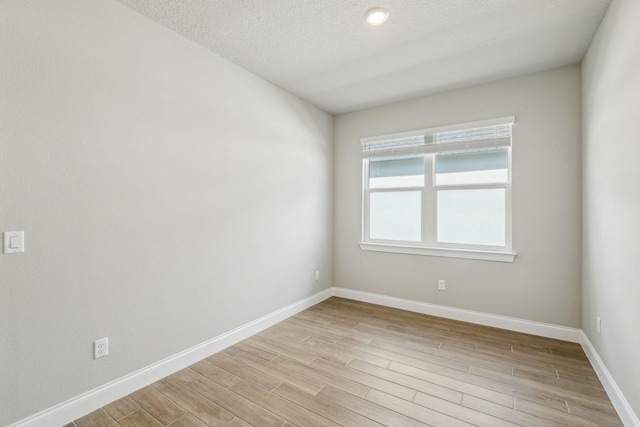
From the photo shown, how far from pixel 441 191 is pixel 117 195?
330cm

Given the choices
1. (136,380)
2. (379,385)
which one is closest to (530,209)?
(379,385)

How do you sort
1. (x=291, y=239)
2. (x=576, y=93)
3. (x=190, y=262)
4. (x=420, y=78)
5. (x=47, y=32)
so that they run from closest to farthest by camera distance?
(x=47, y=32), (x=190, y=262), (x=576, y=93), (x=420, y=78), (x=291, y=239)

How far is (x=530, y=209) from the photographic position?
304 cm

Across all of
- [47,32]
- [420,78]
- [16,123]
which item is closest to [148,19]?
[47,32]

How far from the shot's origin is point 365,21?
2230 mm

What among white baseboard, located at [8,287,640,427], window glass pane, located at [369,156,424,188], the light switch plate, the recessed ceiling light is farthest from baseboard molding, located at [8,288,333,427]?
the recessed ceiling light

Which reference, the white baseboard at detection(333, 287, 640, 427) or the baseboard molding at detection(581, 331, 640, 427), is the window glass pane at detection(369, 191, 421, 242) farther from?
the baseboard molding at detection(581, 331, 640, 427)

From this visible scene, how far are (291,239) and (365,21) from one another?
2.36m

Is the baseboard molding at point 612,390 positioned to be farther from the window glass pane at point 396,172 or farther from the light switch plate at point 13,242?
the light switch plate at point 13,242

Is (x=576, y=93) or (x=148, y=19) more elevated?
(x=148, y=19)

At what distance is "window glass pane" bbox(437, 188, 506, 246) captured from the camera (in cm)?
325

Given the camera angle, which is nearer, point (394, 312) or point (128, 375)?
point (128, 375)

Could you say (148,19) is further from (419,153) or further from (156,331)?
(419,153)

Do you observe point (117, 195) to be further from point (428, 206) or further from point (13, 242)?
point (428, 206)
